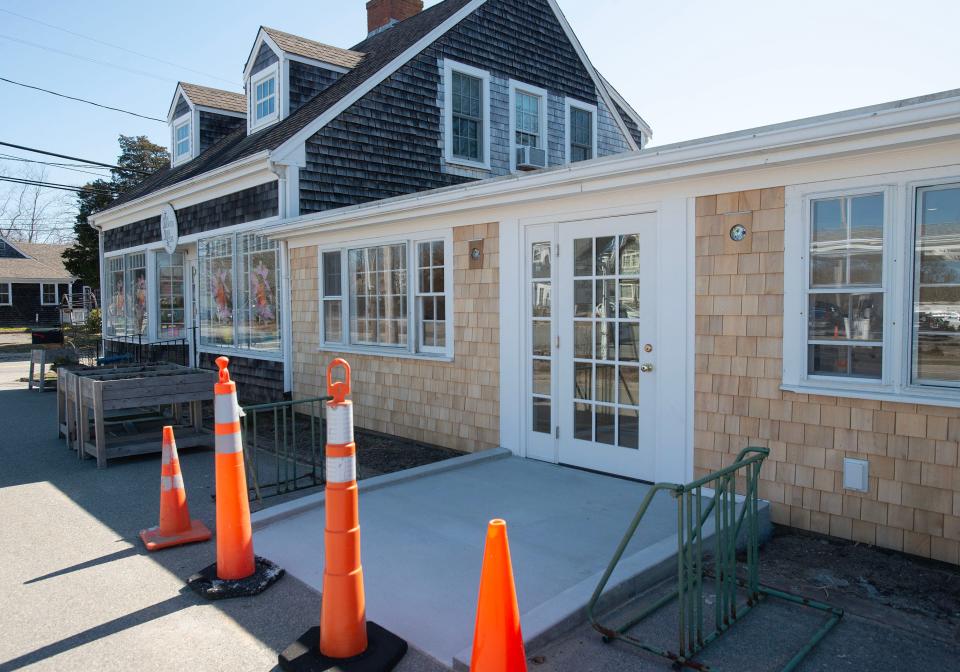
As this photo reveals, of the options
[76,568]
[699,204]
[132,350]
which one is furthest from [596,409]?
[132,350]

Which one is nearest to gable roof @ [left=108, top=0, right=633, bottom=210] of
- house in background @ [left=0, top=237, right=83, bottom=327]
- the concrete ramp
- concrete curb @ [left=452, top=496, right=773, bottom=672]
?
the concrete ramp

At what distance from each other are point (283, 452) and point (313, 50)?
837 cm

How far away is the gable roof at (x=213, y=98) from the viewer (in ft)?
52.5

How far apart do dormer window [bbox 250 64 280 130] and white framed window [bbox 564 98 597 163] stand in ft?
18.6

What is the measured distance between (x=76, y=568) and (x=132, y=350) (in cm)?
1300

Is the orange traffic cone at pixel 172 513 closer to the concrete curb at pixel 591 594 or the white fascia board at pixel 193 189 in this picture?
the concrete curb at pixel 591 594

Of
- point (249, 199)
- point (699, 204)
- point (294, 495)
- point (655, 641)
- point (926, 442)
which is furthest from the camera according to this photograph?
point (249, 199)

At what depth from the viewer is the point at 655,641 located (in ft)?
11.1

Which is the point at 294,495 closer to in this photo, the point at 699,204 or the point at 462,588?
the point at 462,588

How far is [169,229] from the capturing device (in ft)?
46.7

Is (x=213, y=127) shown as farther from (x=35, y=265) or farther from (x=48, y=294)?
(x=35, y=265)

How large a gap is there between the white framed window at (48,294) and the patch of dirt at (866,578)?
43157mm

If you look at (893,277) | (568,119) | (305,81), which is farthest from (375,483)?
(568,119)

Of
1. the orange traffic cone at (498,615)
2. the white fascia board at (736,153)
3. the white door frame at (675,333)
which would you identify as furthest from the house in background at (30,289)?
the orange traffic cone at (498,615)
